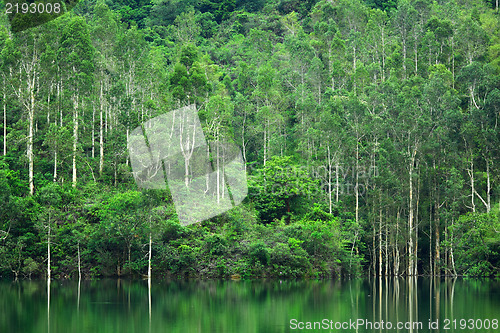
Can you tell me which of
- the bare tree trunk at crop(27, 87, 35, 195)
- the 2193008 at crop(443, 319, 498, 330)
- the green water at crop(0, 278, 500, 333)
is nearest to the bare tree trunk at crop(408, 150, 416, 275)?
the green water at crop(0, 278, 500, 333)

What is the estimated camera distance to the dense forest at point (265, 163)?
3266cm

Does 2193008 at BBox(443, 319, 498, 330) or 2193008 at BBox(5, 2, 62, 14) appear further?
2193008 at BBox(5, 2, 62, 14)

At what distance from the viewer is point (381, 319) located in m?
17.1

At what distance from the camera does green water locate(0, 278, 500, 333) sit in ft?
51.2

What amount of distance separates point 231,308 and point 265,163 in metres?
22.7

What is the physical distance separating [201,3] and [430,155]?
49.5m

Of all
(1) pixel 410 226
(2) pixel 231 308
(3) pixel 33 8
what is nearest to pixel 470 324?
(2) pixel 231 308

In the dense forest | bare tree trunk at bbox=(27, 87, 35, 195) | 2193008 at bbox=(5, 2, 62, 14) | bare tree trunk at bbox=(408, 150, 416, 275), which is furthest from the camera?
bare tree trunk at bbox=(408, 150, 416, 275)

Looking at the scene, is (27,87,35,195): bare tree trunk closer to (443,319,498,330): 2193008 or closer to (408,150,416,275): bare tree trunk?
(408,150,416,275): bare tree trunk

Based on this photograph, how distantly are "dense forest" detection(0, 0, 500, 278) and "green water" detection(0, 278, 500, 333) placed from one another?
4.97 meters

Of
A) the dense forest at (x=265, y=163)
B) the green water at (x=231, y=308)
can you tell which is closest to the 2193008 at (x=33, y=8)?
→ the dense forest at (x=265, y=163)

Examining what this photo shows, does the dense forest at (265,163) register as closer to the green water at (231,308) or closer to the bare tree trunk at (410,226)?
the bare tree trunk at (410,226)

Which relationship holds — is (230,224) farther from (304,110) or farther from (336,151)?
(304,110)

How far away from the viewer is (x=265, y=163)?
1649 inches
